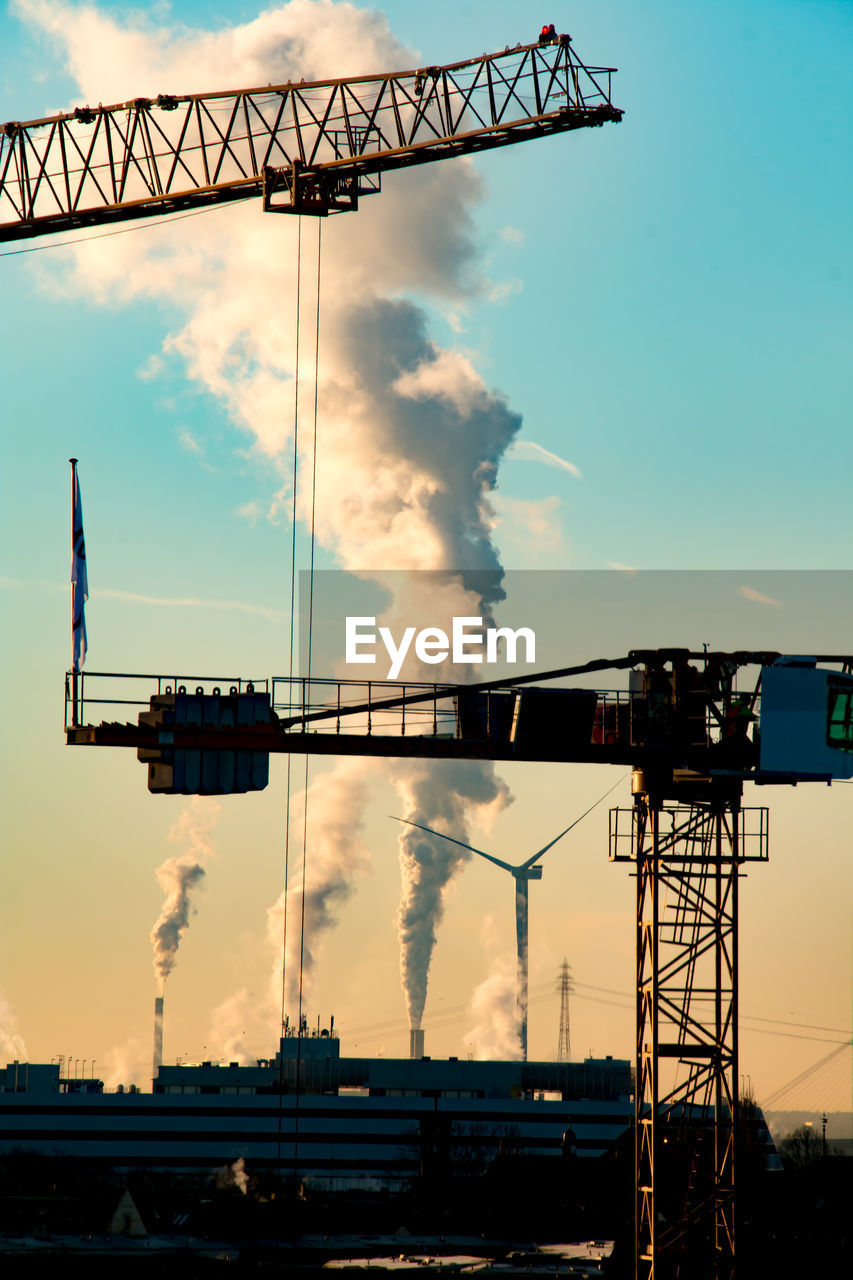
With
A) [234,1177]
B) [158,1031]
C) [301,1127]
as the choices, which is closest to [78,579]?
[234,1177]

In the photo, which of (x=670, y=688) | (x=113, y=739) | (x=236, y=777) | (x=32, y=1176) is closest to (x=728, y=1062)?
(x=670, y=688)

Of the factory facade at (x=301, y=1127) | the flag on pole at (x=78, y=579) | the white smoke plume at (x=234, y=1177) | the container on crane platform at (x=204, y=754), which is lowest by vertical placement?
the white smoke plume at (x=234, y=1177)

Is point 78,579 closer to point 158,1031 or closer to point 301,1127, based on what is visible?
point 301,1127

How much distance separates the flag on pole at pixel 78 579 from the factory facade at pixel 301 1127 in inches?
3279

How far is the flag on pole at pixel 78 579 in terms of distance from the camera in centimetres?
4012

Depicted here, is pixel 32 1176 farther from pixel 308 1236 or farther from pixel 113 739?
pixel 113 739

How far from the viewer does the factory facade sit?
12131cm

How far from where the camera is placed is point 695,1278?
155 ft

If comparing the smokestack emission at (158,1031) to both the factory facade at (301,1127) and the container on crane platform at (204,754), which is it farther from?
the container on crane platform at (204,754)

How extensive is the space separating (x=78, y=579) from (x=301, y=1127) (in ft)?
312

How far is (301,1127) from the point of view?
125062 mm

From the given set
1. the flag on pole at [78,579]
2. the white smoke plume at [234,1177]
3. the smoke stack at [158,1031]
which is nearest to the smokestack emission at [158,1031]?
the smoke stack at [158,1031]

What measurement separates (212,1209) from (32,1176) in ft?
88.7

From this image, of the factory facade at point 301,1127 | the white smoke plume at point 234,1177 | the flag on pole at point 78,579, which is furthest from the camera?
the factory facade at point 301,1127
